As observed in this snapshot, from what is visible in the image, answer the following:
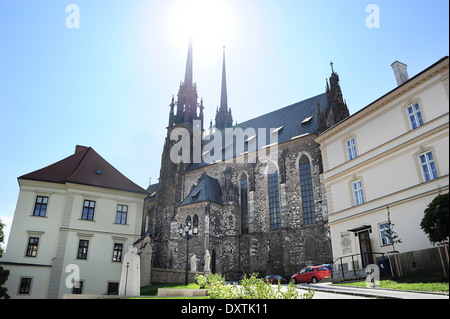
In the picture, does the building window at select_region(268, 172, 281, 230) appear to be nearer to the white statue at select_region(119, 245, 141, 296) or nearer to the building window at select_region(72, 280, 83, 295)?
the building window at select_region(72, 280, 83, 295)

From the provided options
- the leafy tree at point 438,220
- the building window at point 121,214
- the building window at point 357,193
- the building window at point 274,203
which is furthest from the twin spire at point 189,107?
the leafy tree at point 438,220

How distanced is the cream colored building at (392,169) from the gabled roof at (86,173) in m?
15.3

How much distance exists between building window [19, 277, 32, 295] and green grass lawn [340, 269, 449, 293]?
20.2m

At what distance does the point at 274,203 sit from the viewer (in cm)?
3516

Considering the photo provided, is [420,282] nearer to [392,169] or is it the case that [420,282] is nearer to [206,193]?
[392,169]

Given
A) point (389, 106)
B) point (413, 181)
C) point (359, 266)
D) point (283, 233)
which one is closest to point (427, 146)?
point (413, 181)

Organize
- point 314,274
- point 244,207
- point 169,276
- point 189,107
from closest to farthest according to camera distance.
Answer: point 314,274 < point 169,276 < point 244,207 < point 189,107

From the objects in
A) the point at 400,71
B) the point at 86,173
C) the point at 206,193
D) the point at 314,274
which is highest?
the point at 400,71

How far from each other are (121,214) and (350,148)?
1709cm

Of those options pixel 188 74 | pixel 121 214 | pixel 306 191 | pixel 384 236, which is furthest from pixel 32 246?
pixel 188 74

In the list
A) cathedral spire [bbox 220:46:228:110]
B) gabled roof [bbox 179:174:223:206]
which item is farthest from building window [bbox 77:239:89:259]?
cathedral spire [bbox 220:46:228:110]

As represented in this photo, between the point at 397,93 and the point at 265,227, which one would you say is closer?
the point at 397,93

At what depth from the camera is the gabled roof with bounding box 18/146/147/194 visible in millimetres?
25312
